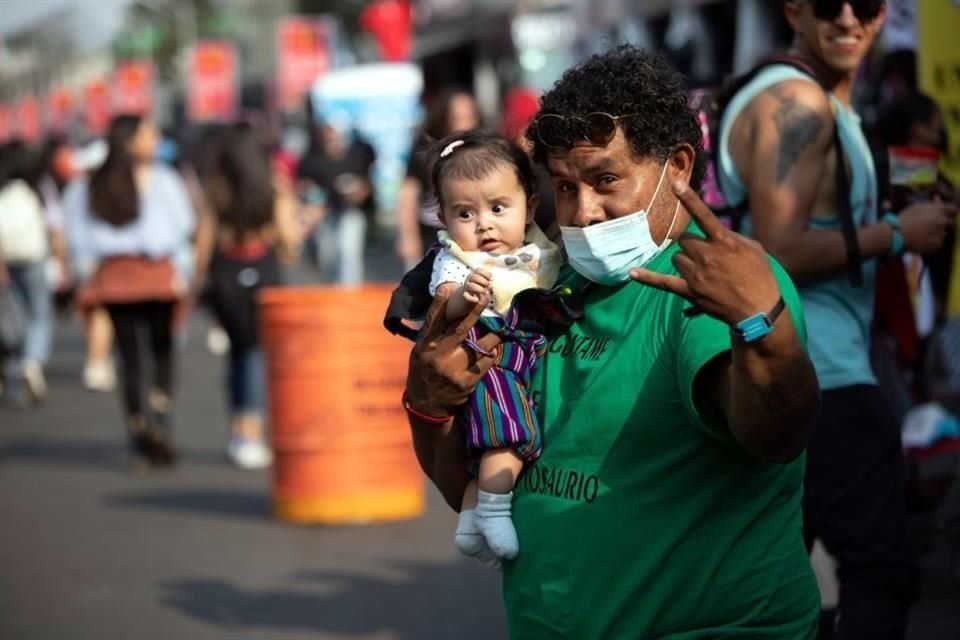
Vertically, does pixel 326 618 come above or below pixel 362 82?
above

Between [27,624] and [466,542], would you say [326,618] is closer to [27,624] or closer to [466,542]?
[27,624]

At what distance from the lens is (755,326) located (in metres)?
2.46

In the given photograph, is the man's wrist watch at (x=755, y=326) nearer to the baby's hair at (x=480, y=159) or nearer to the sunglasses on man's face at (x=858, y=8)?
the baby's hair at (x=480, y=159)

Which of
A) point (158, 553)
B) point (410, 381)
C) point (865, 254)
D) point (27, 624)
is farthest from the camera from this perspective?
point (158, 553)

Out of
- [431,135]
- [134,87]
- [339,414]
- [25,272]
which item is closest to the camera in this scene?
[431,135]

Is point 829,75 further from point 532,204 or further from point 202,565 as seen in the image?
point 202,565

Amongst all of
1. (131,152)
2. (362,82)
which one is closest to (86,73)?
(362,82)

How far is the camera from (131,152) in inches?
409

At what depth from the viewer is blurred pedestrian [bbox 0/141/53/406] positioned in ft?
47.7

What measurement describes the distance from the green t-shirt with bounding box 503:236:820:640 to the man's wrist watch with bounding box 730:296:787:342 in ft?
0.85

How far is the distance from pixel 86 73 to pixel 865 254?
458ft

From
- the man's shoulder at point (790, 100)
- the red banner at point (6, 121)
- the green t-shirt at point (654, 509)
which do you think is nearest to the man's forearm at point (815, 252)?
the man's shoulder at point (790, 100)

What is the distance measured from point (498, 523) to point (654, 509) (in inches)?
13.9

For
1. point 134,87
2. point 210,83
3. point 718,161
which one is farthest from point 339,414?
point 134,87
